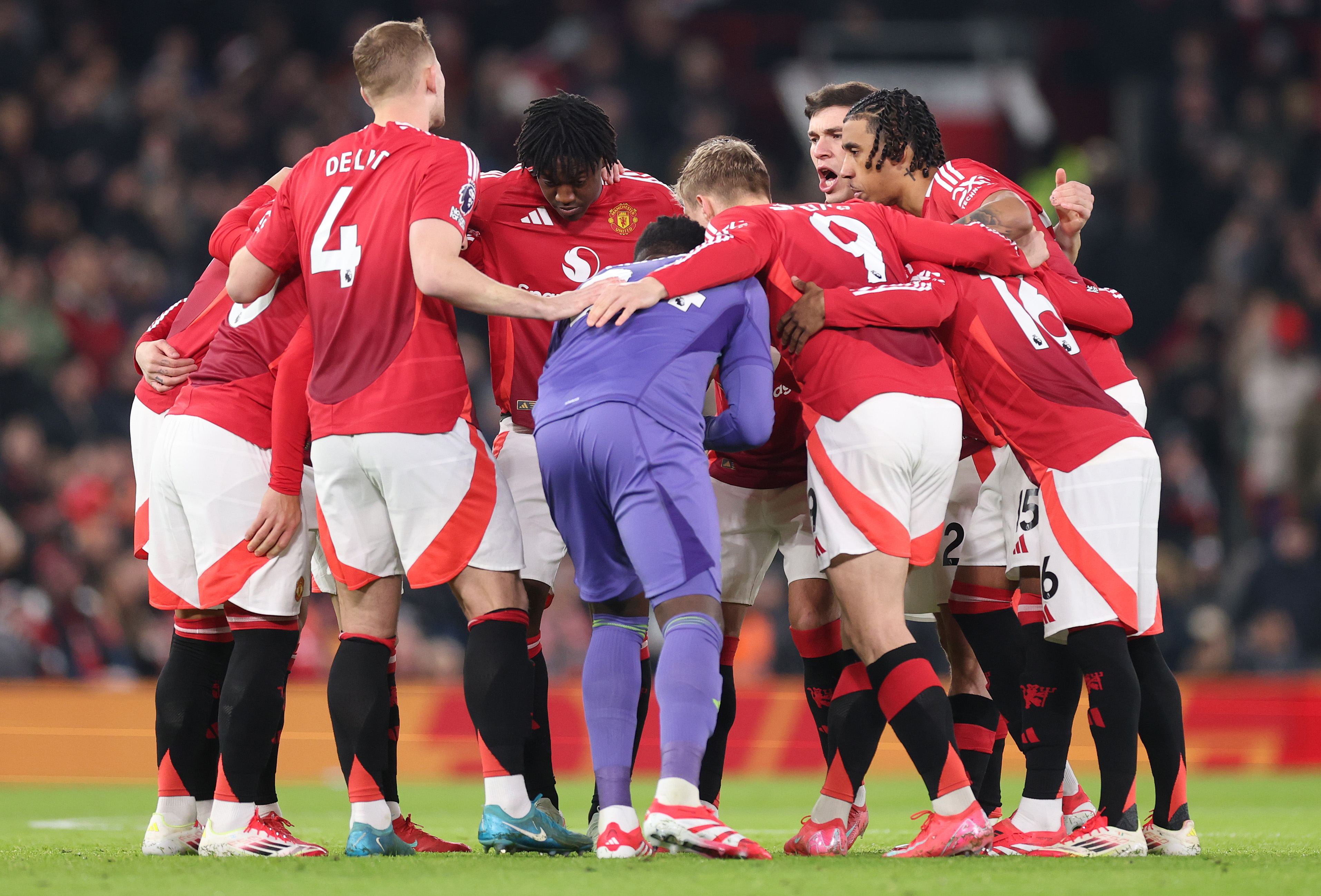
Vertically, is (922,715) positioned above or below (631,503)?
below

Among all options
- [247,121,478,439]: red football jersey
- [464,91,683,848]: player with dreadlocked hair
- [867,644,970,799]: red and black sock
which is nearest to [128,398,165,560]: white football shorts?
[247,121,478,439]: red football jersey

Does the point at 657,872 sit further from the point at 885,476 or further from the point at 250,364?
the point at 250,364

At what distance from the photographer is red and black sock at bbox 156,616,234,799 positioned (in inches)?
205

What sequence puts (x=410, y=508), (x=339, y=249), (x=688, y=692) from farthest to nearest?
1. (x=339, y=249)
2. (x=410, y=508)
3. (x=688, y=692)

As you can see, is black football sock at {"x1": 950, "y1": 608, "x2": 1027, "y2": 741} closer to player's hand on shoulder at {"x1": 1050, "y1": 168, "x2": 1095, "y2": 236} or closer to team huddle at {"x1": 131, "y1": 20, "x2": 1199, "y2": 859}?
team huddle at {"x1": 131, "y1": 20, "x2": 1199, "y2": 859}

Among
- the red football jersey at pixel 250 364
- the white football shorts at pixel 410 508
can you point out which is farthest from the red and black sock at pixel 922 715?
the red football jersey at pixel 250 364

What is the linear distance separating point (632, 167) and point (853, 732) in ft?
32.4

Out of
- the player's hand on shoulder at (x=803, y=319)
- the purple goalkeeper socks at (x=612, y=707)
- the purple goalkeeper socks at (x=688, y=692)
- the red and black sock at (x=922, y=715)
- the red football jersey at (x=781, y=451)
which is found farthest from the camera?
the red football jersey at (x=781, y=451)

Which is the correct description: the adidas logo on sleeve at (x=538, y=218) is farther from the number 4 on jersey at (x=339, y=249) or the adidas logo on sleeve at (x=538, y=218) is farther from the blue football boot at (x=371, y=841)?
the blue football boot at (x=371, y=841)

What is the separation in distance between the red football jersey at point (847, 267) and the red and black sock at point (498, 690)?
1.23 meters

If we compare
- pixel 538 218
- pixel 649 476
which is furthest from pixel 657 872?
pixel 538 218

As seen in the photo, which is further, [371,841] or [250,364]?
[250,364]

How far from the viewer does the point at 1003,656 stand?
5383mm

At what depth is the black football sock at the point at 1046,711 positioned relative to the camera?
4973mm
